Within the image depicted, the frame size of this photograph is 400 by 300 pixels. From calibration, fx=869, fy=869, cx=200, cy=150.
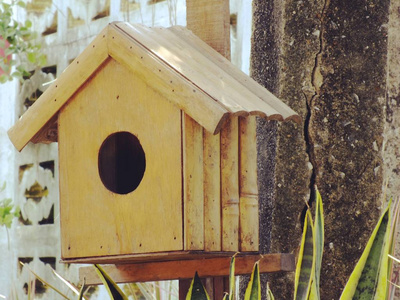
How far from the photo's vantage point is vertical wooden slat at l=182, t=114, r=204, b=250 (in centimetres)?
197

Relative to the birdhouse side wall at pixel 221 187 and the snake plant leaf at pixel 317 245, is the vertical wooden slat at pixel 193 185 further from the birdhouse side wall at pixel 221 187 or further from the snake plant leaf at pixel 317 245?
the snake plant leaf at pixel 317 245

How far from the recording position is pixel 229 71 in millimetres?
2264

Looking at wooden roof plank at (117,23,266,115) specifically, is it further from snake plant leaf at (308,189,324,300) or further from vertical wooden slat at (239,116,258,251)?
snake plant leaf at (308,189,324,300)

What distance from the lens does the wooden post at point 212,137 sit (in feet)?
6.72

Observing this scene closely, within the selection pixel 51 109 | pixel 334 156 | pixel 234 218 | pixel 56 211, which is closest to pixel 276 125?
pixel 334 156

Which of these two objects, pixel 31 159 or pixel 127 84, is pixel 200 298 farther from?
pixel 31 159

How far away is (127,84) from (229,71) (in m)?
0.30

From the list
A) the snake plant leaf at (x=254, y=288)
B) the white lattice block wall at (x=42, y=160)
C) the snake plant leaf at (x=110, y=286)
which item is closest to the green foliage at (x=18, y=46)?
the white lattice block wall at (x=42, y=160)

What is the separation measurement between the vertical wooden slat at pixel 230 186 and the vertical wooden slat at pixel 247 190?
0.02m

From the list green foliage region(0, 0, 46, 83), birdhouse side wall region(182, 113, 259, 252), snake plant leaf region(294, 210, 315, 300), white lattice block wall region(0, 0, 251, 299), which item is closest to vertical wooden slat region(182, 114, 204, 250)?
birdhouse side wall region(182, 113, 259, 252)

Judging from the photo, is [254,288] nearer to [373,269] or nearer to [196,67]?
[373,269]

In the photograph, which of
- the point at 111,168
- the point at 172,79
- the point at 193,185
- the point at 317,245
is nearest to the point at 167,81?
the point at 172,79

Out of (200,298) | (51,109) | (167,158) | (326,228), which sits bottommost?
(200,298)

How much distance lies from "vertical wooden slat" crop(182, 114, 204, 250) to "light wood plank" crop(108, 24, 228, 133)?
5 cm
